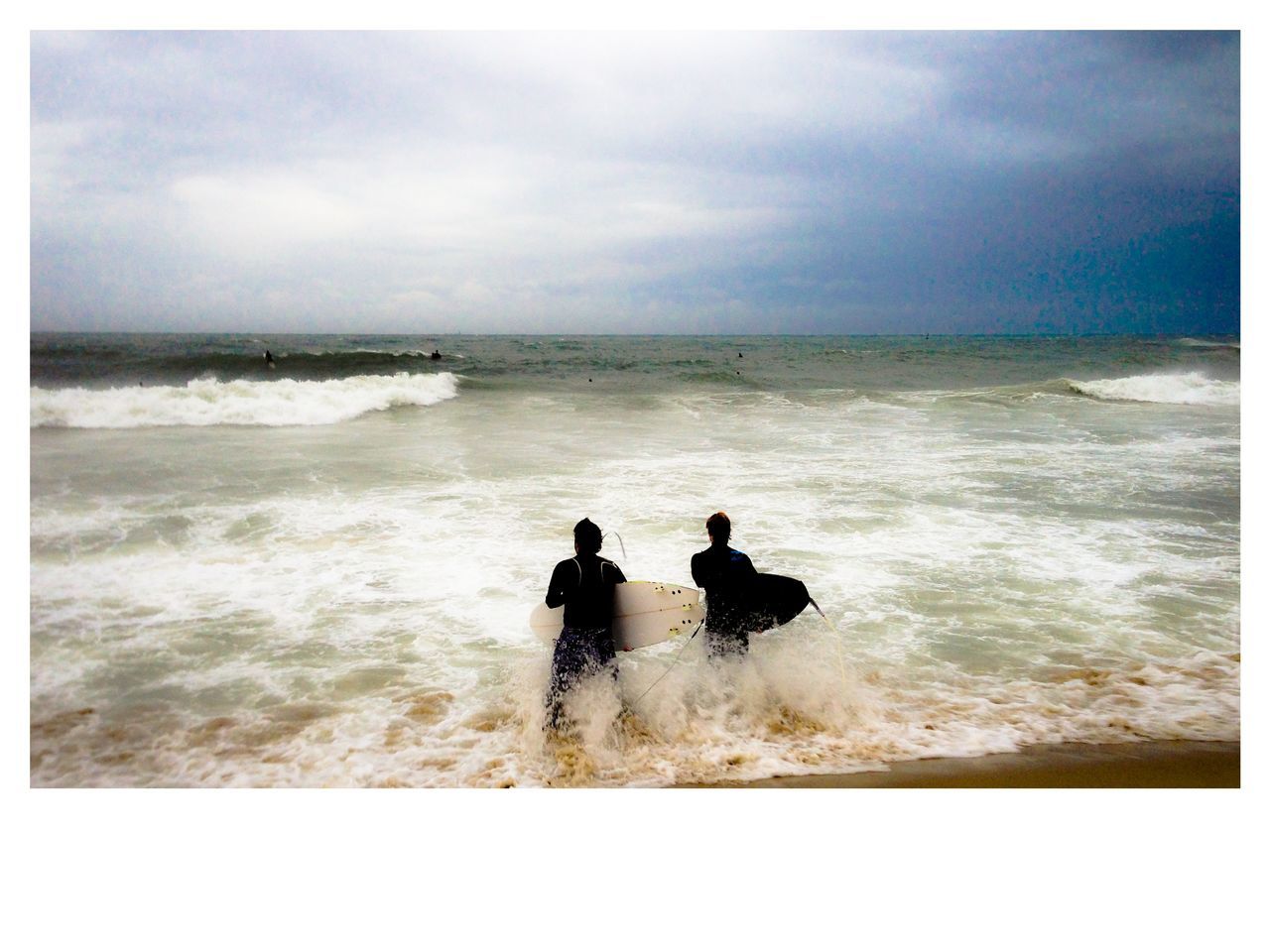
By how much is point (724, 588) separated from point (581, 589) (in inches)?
34.4

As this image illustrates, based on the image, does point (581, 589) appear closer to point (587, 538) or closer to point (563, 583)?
point (563, 583)

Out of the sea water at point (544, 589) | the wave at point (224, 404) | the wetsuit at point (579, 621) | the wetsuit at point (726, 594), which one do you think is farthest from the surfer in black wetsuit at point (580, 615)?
the wave at point (224, 404)

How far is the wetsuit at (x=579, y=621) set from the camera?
13.9 feet

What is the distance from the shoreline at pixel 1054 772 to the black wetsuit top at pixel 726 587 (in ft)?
3.12

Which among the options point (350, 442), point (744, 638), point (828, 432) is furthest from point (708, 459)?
point (744, 638)

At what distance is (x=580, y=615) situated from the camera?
430 cm

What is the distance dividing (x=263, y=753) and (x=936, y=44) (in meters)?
7.23

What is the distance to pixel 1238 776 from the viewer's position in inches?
160

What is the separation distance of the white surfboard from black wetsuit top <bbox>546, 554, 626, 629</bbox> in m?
0.23

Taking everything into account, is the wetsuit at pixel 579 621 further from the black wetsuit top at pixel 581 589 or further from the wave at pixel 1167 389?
the wave at pixel 1167 389

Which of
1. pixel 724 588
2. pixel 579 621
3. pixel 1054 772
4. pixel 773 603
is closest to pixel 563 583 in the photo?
pixel 579 621

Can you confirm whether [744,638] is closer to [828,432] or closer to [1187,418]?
[828,432]

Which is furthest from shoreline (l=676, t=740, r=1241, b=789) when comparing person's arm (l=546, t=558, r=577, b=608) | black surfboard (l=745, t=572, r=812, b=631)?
person's arm (l=546, t=558, r=577, b=608)

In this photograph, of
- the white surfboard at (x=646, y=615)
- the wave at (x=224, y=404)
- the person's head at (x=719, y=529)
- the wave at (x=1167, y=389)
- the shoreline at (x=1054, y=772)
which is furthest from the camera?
the wave at (x=1167, y=389)
